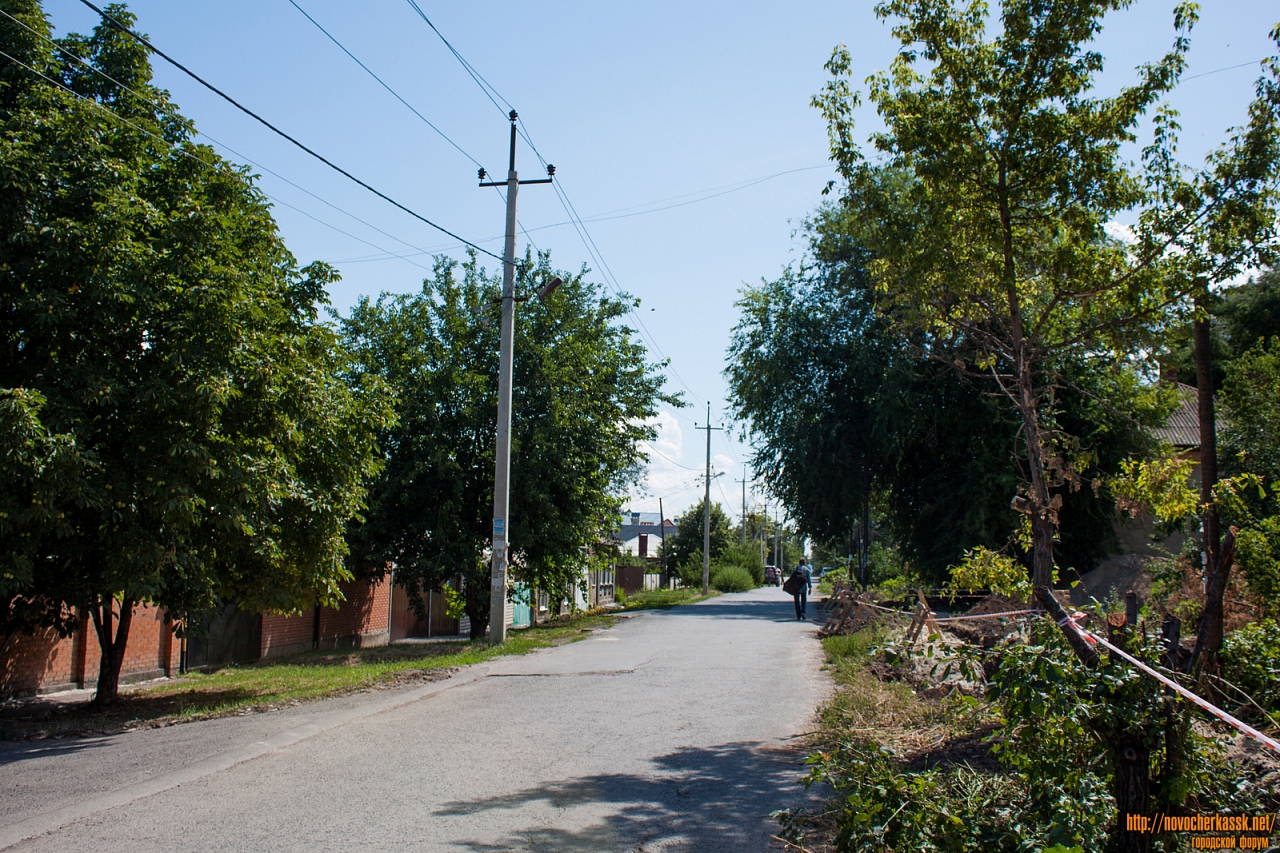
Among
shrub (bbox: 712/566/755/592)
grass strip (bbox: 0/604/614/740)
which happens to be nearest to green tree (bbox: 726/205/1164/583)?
grass strip (bbox: 0/604/614/740)

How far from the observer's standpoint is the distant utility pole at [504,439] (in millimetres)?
16406

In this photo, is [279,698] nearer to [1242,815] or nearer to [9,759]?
[9,759]

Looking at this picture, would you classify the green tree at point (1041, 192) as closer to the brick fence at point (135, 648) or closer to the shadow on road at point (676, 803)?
the shadow on road at point (676, 803)

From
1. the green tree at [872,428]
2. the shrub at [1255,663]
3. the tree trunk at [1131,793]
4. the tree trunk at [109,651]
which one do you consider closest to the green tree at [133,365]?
the tree trunk at [109,651]

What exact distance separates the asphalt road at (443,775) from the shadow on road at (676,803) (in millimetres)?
19

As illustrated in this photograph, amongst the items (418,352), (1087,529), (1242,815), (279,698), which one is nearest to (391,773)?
(279,698)

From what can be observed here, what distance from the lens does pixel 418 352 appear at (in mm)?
19000

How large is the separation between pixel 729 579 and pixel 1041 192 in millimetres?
51246

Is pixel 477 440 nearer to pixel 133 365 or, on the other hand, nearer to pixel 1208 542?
pixel 133 365

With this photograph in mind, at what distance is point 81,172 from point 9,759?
17.8 feet

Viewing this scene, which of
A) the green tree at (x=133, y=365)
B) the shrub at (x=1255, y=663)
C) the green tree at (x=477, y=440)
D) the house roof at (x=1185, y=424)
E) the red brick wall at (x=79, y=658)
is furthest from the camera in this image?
the house roof at (x=1185, y=424)

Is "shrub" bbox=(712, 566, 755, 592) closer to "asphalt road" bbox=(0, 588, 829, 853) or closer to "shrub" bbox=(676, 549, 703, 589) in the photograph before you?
"shrub" bbox=(676, 549, 703, 589)

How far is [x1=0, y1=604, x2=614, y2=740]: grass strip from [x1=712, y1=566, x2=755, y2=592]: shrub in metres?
Answer: 40.3

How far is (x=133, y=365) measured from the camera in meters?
8.88
